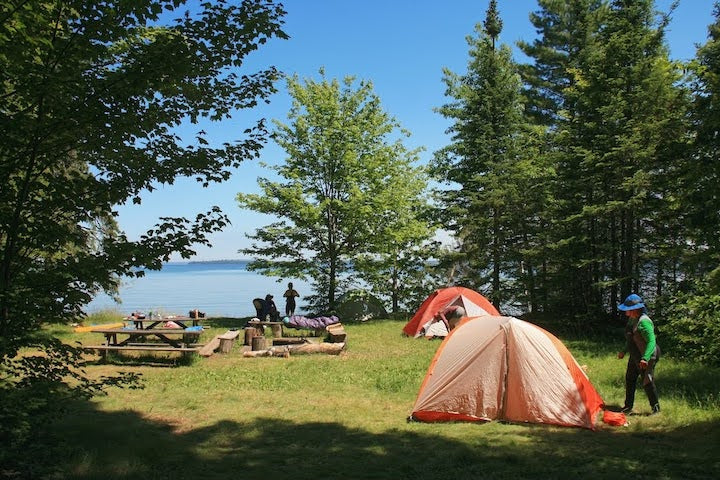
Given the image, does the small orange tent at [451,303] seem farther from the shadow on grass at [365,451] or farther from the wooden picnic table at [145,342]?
the shadow on grass at [365,451]

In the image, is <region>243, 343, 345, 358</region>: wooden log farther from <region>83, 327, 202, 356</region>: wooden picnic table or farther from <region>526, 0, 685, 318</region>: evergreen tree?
<region>526, 0, 685, 318</region>: evergreen tree

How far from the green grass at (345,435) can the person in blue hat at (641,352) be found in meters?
0.31

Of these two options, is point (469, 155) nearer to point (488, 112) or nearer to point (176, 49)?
point (488, 112)

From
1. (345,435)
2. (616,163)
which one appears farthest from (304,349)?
(616,163)

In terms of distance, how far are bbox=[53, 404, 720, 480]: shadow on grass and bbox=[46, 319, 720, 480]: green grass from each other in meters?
0.01

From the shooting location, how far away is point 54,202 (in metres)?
4.68

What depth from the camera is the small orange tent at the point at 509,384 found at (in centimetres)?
734

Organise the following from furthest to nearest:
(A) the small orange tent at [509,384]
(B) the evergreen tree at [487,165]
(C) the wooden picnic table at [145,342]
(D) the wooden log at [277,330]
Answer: (B) the evergreen tree at [487,165] < (D) the wooden log at [277,330] < (C) the wooden picnic table at [145,342] < (A) the small orange tent at [509,384]

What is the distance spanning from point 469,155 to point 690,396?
14.2 meters

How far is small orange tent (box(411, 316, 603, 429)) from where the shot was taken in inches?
289

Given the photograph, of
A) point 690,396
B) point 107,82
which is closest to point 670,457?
point 690,396

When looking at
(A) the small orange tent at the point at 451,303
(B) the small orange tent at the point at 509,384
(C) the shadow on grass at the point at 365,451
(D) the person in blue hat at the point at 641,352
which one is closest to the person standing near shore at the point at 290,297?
(A) the small orange tent at the point at 451,303

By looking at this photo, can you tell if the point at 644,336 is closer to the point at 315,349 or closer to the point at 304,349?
the point at 315,349

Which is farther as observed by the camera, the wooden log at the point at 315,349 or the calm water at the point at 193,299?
the calm water at the point at 193,299
